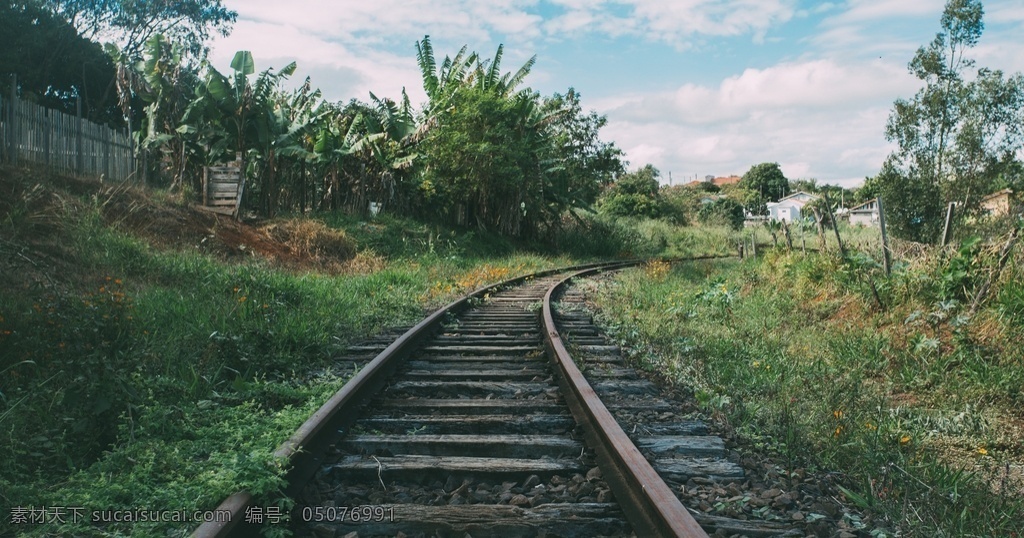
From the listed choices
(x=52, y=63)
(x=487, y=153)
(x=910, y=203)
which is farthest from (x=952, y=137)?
(x=52, y=63)

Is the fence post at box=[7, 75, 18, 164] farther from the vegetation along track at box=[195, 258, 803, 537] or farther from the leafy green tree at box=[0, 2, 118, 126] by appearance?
the leafy green tree at box=[0, 2, 118, 126]

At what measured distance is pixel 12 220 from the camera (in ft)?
29.0

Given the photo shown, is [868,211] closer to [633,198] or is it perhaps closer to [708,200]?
[633,198]

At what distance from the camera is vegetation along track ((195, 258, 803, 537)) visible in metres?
2.78

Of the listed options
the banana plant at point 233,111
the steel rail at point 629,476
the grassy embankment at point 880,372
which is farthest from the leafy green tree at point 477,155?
the steel rail at point 629,476

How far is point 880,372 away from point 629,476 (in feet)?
13.0

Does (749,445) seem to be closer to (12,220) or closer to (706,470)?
(706,470)

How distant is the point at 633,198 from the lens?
45094mm

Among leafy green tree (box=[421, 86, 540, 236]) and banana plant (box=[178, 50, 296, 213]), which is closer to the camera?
banana plant (box=[178, 50, 296, 213])

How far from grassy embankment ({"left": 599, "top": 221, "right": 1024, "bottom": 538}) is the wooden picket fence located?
995 centimetres

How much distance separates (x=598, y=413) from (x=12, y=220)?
8.35m

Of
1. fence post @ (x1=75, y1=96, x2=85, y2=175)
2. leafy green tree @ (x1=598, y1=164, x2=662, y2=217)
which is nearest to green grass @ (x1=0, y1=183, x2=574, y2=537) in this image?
fence post @ (x1=75, y1=96, x2=85, y2=175)

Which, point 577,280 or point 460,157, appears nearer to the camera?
point 577,280

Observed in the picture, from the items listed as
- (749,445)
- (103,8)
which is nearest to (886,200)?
(749,445)
